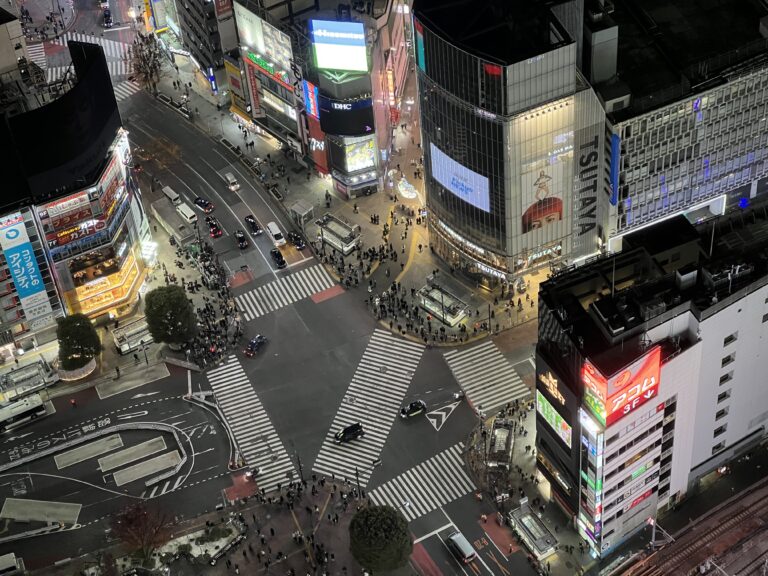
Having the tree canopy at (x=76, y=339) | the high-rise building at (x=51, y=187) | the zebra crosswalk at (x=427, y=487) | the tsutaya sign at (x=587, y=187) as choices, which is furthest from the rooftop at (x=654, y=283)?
the high-rise building at (x=51, y=187)

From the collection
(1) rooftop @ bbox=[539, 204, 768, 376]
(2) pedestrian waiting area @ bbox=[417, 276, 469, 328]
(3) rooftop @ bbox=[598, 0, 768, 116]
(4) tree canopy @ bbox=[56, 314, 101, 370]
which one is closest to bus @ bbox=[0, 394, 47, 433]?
(4) tree canopy @ bbox=[56, 314, 101, 370]

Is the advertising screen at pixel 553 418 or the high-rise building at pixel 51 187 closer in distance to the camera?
the advertising screen at pixel 553 418

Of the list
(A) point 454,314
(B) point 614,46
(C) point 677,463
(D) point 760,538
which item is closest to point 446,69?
(B) point 614,46

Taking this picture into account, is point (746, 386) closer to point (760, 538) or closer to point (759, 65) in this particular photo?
point (760, 538)

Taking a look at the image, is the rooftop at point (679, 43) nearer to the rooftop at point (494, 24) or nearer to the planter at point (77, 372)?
the rooftop at point (494, 24)

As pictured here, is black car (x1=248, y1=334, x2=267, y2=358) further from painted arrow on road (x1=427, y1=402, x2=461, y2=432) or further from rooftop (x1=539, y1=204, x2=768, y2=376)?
rooftop (x1=539, y1=204, x2=768, y2=376)

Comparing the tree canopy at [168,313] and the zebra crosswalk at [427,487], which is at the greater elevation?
the tree canopy at [168,313]
